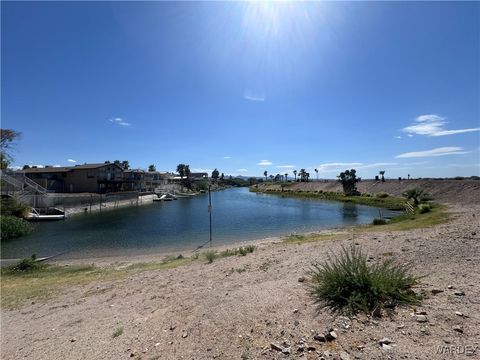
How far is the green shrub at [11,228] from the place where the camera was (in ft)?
89.1

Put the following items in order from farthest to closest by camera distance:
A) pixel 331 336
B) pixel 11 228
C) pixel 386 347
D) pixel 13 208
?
pixel 13 208 → pixel 11 228 → pixel 331 336 → pixel 386 347

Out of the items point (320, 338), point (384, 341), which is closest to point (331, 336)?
point (320, 338)

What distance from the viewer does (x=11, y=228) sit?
91.5 ft

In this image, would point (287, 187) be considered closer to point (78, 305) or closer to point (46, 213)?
point (46, 213)

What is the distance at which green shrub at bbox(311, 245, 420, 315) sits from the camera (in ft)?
16.2

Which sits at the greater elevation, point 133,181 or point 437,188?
point 133,181

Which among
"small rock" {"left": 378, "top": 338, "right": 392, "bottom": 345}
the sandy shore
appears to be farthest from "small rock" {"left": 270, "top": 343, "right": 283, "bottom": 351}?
"small rock" {"left": 378, "top": 338, "right": 392, "bottom": 345}

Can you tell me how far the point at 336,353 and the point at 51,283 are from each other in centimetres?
1326

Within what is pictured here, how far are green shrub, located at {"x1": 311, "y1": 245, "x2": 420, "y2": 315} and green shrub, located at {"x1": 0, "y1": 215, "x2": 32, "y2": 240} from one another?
1307 inches

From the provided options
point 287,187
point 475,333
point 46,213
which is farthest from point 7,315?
point 287,187

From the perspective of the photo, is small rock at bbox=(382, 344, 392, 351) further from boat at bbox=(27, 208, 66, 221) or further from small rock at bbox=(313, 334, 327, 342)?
boat at bbox=(27, 208, 66, 221)

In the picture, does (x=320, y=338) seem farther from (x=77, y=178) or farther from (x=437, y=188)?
(x=77, y=178)

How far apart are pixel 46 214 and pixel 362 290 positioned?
50578 millimetres

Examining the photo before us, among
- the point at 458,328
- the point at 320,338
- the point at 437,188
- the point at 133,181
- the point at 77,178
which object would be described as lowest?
the point at 320,338
